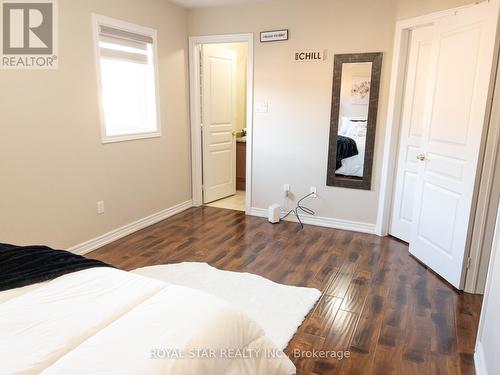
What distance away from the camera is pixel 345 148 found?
13.4 feet

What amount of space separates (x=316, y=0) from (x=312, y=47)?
481 mm

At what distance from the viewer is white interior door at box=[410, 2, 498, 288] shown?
2643 mm

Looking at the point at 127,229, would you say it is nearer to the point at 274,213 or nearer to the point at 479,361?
the point at 274,213

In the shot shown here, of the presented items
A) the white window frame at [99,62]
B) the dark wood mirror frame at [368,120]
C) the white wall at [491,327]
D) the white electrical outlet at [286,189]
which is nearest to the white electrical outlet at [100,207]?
the white window frame at [99,62]

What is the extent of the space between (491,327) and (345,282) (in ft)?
3.93

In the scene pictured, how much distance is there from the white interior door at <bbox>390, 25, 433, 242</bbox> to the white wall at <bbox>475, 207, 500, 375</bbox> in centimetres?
164

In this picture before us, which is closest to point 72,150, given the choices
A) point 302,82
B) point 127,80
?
point 127,80

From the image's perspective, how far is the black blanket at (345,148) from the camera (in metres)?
4.05

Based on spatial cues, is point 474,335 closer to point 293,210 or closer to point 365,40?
point 293,210

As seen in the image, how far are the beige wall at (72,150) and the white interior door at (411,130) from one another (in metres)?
2.67

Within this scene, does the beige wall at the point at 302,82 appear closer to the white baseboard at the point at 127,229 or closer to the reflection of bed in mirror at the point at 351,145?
the reflection of bed in mirror at the point at 351,145

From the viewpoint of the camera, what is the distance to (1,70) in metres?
2.65

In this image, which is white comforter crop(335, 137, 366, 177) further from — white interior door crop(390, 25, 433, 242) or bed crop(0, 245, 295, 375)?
bed crop(0, 245, 295, 375)

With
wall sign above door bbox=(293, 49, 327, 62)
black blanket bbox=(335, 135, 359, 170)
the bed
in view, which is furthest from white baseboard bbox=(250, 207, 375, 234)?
the bed
